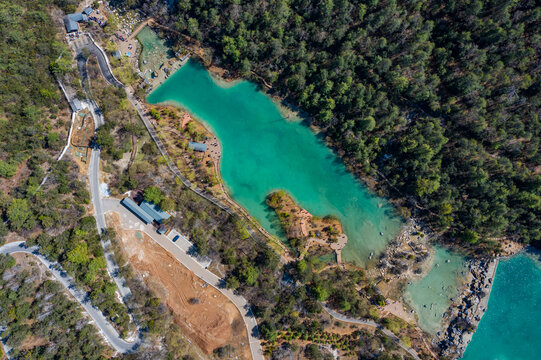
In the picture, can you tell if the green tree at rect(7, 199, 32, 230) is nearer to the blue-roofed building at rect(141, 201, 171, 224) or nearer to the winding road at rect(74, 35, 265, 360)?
the winding road at rect(74, 35, 265, 360)

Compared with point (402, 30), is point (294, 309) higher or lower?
lower

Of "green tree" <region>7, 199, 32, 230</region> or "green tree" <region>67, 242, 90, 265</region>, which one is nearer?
"green tree" <region>7, 199, 32, 230</region>

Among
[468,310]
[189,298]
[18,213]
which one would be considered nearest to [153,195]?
[189,298]

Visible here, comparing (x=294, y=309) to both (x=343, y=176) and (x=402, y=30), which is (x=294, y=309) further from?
(x=402, y=30)

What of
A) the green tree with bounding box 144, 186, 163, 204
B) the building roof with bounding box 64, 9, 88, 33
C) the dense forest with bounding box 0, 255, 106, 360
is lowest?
the dense forest with bounding box 0, 255, 106, 360

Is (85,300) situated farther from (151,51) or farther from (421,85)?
(421,85)

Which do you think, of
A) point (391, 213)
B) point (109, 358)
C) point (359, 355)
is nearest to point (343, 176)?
point (391, 213)

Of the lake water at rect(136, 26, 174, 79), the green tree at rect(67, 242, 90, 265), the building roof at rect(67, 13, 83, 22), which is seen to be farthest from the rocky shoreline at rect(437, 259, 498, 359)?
the building roof at rect(67, 13, 83, 22)
